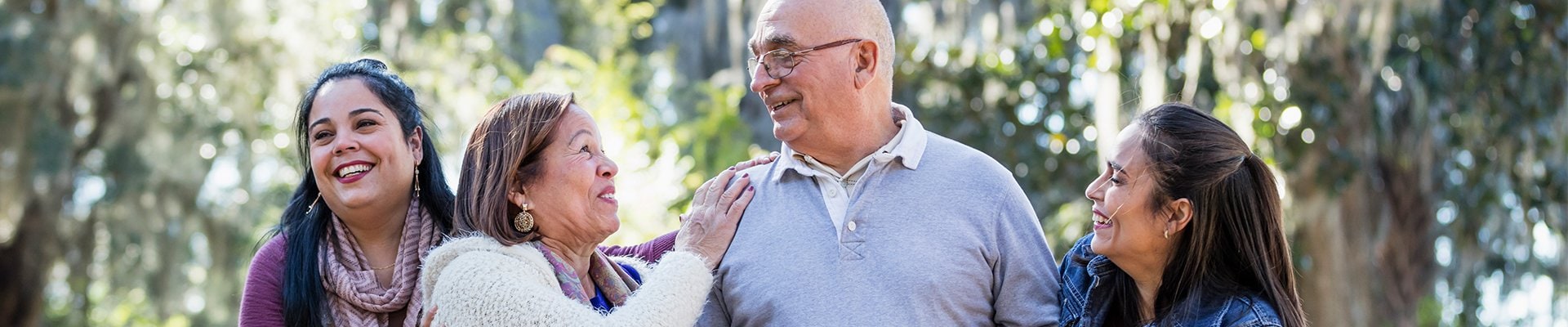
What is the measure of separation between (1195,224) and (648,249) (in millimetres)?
1416

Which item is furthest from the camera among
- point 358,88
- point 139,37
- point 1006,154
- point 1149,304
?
point 139,37

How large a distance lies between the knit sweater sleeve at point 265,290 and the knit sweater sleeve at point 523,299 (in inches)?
15.5

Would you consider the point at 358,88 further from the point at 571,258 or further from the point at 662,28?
the point at 662,28

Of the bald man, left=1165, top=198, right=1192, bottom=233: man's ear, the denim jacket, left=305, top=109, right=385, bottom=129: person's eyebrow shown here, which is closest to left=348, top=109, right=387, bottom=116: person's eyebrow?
left=305, top=109, right=385, bottom=129: person's eyebrow

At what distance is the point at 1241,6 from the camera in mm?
6320

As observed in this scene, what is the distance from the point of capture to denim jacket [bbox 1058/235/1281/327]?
2.62 metres

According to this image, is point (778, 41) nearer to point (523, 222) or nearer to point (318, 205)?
point (523, 222)

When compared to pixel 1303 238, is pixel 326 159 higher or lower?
higher

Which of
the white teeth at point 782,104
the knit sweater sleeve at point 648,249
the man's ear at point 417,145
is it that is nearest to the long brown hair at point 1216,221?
the white teeth at point 782,104

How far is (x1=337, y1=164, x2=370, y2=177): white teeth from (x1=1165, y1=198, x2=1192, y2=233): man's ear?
1491 mm

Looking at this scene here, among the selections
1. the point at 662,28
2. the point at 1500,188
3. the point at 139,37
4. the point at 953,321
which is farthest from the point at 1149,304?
the point at 662,28

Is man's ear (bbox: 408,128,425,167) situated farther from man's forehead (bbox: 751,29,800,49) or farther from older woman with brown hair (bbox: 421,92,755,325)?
man's forehead (bbox: 751,29,800,49)

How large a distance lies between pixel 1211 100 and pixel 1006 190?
3.55 metres

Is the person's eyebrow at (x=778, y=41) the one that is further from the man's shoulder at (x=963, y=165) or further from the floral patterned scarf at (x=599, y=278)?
the floral patterned scarf at (x=599, y=278)
